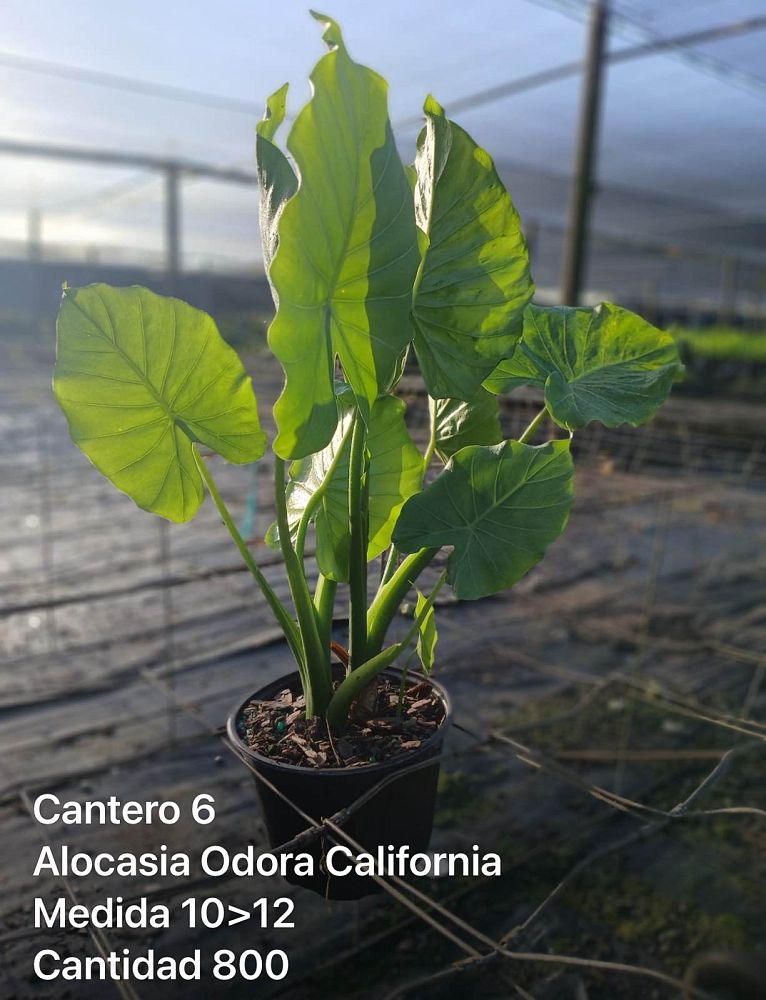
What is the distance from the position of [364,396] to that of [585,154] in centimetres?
395

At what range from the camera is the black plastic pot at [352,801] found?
0.82 m

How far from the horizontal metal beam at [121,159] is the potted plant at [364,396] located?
23.1ft

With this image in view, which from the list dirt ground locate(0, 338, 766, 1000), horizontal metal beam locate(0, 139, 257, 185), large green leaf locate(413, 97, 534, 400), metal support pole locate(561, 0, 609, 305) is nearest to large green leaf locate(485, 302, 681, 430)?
large green leaf locate(413, 97, 534, 400)

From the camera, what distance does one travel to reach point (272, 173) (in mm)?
719

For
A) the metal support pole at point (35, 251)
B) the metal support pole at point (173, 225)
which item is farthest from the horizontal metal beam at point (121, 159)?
the metal support pole at point (35, 251)

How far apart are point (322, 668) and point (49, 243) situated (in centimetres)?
1359

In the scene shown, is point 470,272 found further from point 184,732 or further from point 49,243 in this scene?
point 49,243

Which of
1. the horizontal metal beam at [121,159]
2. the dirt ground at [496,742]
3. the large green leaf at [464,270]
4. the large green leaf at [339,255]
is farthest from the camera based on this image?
the horizontal metal beam at [121,159]

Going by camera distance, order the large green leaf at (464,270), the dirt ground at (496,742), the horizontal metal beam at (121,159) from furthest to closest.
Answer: the horizontal metal beam at (121,159), the dirt ground at (496,742), the large green leaf at (464,270)

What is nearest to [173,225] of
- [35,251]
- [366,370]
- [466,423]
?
[35,251]

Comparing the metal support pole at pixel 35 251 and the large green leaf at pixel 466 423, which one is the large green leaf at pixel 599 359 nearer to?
the large green leaf at pixel 466 423

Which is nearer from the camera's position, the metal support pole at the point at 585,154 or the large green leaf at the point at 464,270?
the large green leaf at the point at 464,270

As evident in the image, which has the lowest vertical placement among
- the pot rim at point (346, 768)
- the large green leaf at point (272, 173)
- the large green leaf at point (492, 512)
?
the pot rim at point (346, 768)

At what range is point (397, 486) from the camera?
912mm
